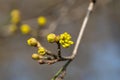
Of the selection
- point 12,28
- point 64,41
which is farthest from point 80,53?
point 64,41

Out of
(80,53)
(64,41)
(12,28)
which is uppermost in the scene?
(64,41)

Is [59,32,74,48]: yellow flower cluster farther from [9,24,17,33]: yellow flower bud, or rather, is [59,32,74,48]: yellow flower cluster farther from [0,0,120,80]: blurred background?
[0,0,120,80]: blurred background

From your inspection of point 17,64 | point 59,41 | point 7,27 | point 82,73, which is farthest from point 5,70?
point 59,41

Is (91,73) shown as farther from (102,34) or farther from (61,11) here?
(61,11)

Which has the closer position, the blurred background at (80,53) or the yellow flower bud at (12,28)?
the yellow flower bud at (12,28)

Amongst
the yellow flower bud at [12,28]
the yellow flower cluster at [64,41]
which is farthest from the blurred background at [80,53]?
the yellow flower cluster at [64,41]

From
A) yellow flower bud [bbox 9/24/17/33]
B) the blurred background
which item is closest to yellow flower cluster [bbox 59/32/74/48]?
yellow flower bud [bbox 9/24/17/33]

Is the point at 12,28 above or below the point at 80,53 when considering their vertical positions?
above

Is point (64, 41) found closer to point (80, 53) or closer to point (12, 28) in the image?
point (12, 28)

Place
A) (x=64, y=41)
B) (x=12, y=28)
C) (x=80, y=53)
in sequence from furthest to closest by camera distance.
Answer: (x=80, y=53)
(x=12, y=28)
(x=64, y=41)

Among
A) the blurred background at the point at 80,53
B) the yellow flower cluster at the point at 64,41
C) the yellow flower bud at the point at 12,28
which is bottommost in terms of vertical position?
the blurred background at the point at 80,53

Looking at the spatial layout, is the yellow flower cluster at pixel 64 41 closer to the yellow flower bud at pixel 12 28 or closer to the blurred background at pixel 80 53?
the yellow flower bud at pixel 12 28
